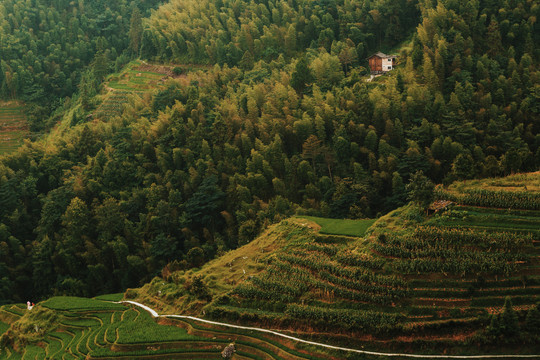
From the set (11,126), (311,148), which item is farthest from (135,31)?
(311,148)

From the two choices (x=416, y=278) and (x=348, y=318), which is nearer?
(x=348, y=318)

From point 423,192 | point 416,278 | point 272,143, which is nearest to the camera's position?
point 416,278

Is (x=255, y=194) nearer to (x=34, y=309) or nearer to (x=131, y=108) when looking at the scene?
(x=34, y=309)

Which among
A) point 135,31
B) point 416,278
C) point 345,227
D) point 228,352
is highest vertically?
point 135,31

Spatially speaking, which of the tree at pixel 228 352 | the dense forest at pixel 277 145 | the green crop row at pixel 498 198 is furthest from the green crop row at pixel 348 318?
the dense forest at pixel 277 145

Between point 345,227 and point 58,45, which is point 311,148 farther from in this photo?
point 58,45

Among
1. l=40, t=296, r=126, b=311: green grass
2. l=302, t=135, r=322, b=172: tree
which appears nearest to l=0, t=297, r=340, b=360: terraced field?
l=40, t=296, r=126, b=311: green grass

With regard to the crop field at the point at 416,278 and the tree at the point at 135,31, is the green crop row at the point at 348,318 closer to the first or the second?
the crop field at the point at 416,278
